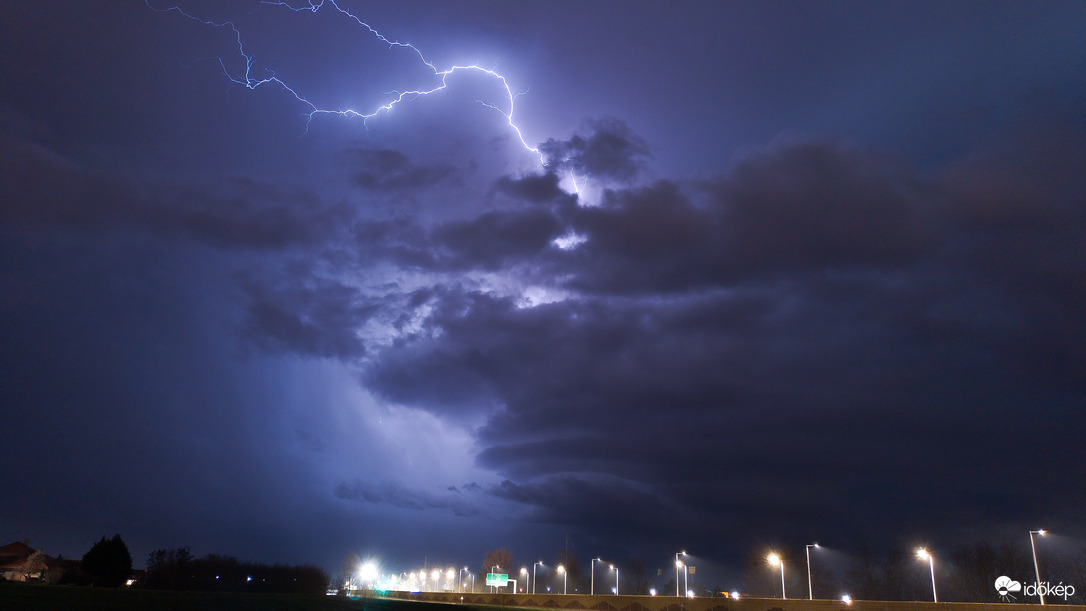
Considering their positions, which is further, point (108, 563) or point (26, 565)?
point (26, 565)

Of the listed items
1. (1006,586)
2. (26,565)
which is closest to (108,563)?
(26,565)

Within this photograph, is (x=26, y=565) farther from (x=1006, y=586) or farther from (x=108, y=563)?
(x=1006, y=586)

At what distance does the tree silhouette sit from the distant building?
43.1 feet

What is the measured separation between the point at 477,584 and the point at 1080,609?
169259 mm

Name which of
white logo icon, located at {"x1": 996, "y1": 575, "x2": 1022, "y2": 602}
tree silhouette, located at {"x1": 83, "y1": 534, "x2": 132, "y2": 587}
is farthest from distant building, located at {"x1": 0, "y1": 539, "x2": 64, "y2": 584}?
white logo icon, located at {"x1": 996, "y1": 575, "x2": 1022, "y2": 602}

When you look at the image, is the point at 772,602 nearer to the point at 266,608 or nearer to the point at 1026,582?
the point at 1026,582

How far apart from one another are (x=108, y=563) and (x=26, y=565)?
147 ft

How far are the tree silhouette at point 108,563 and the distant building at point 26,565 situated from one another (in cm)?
1312

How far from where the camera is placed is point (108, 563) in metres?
72.6

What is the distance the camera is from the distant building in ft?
281

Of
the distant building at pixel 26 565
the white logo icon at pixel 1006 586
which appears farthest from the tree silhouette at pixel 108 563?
the white logo icon at pixel 1006 586

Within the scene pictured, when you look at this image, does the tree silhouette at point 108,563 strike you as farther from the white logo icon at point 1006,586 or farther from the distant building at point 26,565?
the white logo icon at point 1006,586

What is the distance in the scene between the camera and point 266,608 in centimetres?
4312

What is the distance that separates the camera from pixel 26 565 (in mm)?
103812
